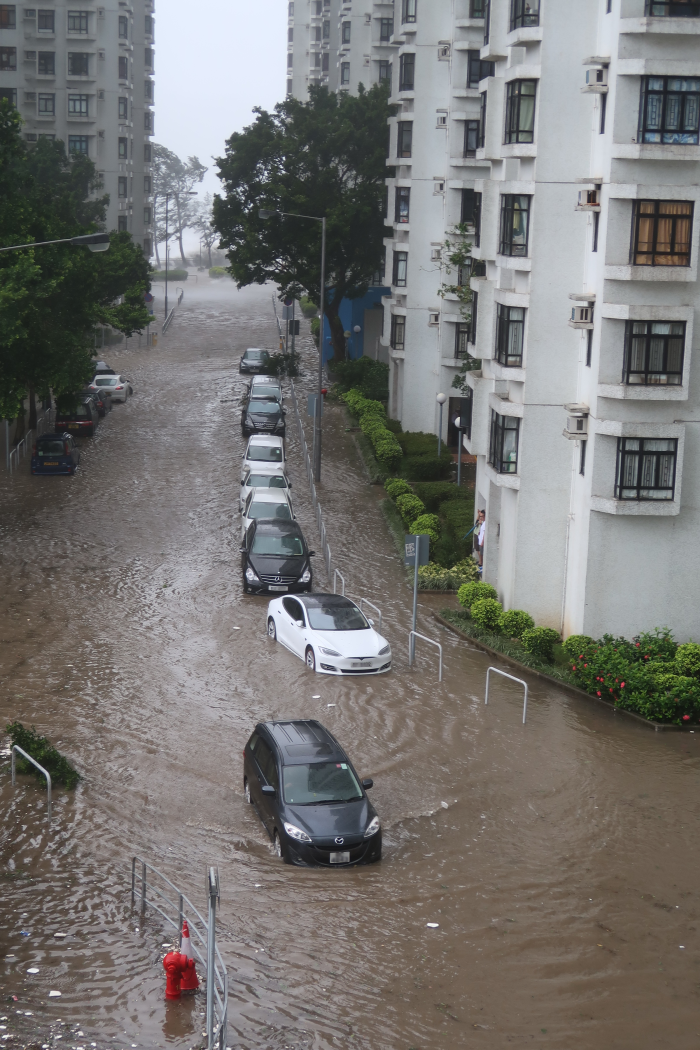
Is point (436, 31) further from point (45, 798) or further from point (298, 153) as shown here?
point (45, 798)

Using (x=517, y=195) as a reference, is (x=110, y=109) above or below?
above

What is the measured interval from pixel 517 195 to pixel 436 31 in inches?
865

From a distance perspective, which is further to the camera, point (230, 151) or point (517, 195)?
point (230, 151)

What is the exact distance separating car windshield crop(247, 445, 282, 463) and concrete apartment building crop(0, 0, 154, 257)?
4203 cm

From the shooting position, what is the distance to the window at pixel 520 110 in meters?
26.3

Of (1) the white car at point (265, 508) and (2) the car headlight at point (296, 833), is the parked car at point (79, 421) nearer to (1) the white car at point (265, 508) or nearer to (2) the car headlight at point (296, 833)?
(1) the white car at point (265, 508)

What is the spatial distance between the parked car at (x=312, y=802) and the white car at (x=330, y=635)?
20.5 ft

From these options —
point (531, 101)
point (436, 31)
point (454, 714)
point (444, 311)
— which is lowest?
point (454, 714)

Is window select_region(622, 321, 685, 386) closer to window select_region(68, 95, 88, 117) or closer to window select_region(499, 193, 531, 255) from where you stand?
window select_region(499, 193, 531, 255)

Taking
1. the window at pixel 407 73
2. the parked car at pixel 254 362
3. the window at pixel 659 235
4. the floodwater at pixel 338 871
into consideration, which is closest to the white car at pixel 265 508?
the floodwater at pixel 338 871

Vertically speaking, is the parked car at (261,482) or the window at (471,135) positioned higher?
the window at (471,135)

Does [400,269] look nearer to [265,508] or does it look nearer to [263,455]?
[263,455]

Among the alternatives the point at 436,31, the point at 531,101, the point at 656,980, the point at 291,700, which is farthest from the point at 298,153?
the point at 656,980

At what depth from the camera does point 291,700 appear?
22859mm
